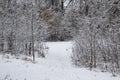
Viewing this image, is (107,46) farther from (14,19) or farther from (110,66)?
(14,19)

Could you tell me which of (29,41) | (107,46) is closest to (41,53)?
(29,41)

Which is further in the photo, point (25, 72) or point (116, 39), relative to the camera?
point (116, 39)

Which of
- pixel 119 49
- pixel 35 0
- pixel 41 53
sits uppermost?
pixel 35 0

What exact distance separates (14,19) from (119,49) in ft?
22.1

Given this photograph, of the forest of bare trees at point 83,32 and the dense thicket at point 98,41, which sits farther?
the forest of bare trees at point 83,32

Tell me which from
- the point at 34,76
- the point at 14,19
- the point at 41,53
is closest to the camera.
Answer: the point at 34,76

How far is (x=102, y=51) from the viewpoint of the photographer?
10.3 metres

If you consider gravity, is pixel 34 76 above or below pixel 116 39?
below

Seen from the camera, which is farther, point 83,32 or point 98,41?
point 83,32

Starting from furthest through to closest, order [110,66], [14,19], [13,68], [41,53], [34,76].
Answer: [41,53] → [14,19] → [110,66] → [13,68] → [34,76]

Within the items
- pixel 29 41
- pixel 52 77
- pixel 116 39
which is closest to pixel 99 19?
pixel 116 39

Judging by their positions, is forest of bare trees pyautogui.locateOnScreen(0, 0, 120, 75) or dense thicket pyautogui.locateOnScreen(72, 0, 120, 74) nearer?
dense thicket pyautogui.locateOnScreen(72, 0, 120, 74)

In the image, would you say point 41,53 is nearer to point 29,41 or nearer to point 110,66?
point 29,41

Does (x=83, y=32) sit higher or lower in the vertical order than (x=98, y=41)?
higher
